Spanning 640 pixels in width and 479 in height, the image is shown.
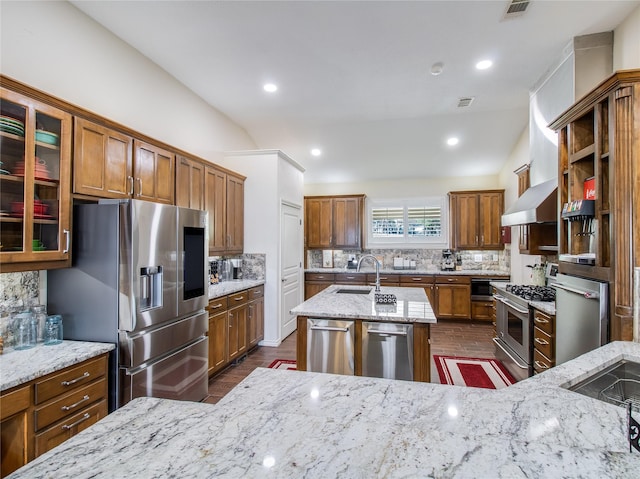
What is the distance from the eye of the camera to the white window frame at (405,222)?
6.75m

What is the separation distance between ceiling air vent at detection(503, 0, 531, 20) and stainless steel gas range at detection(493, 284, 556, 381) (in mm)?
2595

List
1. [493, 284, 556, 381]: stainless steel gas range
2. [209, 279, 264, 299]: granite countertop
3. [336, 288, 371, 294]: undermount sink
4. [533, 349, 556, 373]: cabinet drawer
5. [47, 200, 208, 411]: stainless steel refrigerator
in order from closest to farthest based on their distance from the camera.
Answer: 1. [47, 200, 208, 411]: stainless steel refrigerator
2. [533, 349, 556, 373]: cabinet drawer
3. [493, 284, 556, 381]: stainless steel gas range
4. [209, 279, 264, 299]: granite countertop
5. [336, 288, 371, 294]: undermount sink

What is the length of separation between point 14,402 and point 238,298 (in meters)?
2.45

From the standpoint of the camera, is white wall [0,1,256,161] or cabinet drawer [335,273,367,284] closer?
white wall [0,1,256,161]

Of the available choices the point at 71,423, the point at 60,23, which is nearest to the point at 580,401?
the point at 71,423

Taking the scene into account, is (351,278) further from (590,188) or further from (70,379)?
(70,379)

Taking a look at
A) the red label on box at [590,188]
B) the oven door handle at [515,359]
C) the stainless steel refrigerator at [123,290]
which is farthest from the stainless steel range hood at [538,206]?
the stainless steel refrigerator at [123,290]

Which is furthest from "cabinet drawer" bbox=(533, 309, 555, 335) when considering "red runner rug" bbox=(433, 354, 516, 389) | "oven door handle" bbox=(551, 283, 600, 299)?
"red runner rug" bbox=(433, 354, 516, 389)

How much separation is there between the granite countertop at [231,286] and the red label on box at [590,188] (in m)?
3.34

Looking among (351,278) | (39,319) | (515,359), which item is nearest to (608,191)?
(515,359)

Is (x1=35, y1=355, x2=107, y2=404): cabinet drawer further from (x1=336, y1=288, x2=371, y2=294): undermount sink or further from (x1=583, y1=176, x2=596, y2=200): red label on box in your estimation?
(x1=583, y1=176, x2=596, y2=200): red label on box

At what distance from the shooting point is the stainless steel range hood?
10.5 feet

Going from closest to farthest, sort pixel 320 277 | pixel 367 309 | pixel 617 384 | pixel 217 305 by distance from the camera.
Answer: pixel 617 384 → pixel 367 309 → pixel 217 305 → pixel 320 277

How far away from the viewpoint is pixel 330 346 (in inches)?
106
